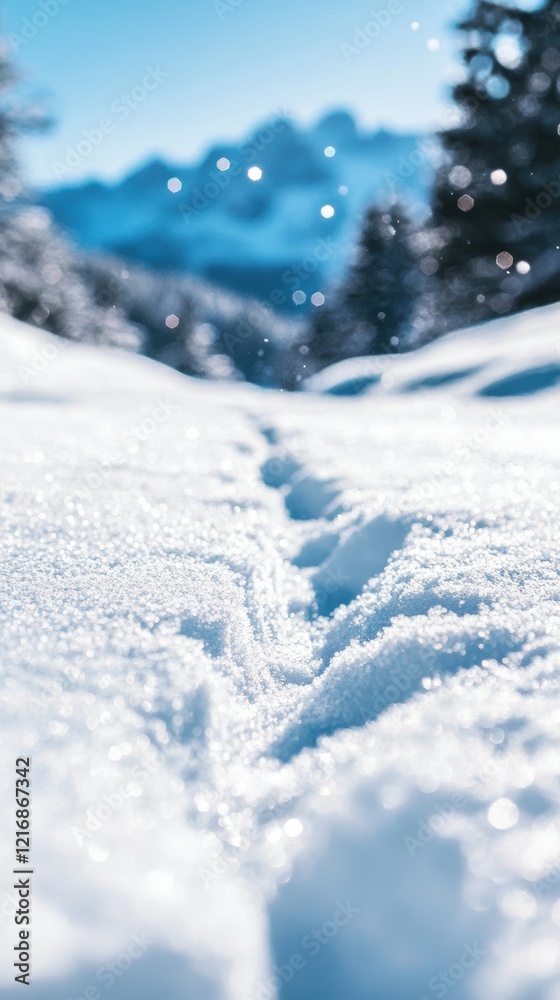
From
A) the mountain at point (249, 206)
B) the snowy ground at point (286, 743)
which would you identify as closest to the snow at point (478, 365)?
the snowy ground at point (286, 743)

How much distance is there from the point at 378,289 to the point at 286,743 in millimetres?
14819

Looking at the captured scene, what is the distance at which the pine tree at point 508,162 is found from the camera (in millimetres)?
10258

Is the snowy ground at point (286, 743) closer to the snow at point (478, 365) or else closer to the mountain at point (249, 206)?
the snow at point (478, 365)

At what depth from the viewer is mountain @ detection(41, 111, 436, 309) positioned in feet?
248

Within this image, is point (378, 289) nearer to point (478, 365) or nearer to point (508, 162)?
point (508, 162)

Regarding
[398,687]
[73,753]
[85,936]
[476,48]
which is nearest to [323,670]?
[398,687]

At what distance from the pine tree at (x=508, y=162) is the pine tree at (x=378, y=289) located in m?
3.55

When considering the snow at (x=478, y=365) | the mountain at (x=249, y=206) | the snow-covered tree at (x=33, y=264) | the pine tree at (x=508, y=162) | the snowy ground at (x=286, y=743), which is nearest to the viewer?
the snowy ground at (x=286, y=743)

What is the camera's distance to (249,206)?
89.4 meters

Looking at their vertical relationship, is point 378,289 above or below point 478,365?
above

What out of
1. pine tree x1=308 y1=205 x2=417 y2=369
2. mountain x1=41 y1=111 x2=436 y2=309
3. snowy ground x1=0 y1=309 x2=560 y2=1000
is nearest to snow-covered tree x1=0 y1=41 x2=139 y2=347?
pine tree x1=308 y1=205 x2=417 y2=369

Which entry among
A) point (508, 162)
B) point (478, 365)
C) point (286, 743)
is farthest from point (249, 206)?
point (286, 743)

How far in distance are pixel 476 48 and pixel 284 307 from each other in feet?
165

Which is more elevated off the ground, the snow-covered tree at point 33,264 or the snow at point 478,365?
the snow-covered tree at point 33,264
